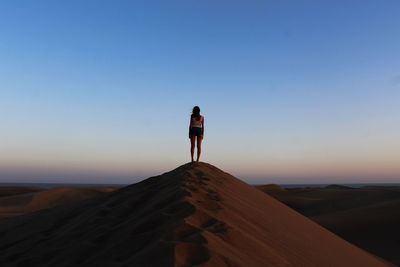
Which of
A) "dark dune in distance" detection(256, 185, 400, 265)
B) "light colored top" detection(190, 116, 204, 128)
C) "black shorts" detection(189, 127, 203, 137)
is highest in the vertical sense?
"light colored top" detection(190, 116, 204, 128)

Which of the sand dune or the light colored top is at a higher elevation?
the light colored top

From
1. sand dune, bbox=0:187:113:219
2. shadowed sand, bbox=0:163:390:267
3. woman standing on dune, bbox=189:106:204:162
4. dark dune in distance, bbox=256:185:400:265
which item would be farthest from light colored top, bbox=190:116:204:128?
sand dune, bbox=0:187:113:219

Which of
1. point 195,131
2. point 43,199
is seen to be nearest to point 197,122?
point 195,131

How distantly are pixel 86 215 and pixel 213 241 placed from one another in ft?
10.4

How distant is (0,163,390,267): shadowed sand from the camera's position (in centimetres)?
360

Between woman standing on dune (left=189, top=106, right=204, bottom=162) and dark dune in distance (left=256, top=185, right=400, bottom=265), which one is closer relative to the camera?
woman standing on dune (left=189, top=106, right=204, bottom=162)

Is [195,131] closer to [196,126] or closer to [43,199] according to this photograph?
[196,126]

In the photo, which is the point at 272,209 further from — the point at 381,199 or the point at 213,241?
the point at 381,199

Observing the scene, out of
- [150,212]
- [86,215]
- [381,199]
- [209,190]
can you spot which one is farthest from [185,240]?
[381,199]

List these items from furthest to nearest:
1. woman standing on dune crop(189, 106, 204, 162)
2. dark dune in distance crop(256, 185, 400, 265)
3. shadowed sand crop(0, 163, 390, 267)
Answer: dark dune in distance crop(256, 185, 400, 265)
woman standing on dune crop(189, 106, 204, 162)
shadowed sand crop(0, 163, 390, 267)

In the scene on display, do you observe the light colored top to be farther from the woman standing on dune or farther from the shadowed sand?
the shadowed sand

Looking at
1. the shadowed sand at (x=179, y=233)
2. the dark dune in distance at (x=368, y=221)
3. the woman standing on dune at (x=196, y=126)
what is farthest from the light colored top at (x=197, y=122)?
the dark dune in distance at (x=368, y=221)

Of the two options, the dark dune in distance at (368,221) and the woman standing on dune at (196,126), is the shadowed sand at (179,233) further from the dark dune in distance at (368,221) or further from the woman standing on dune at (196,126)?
the dark dune in distance at (368,221)

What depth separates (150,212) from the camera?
4.93 meters
